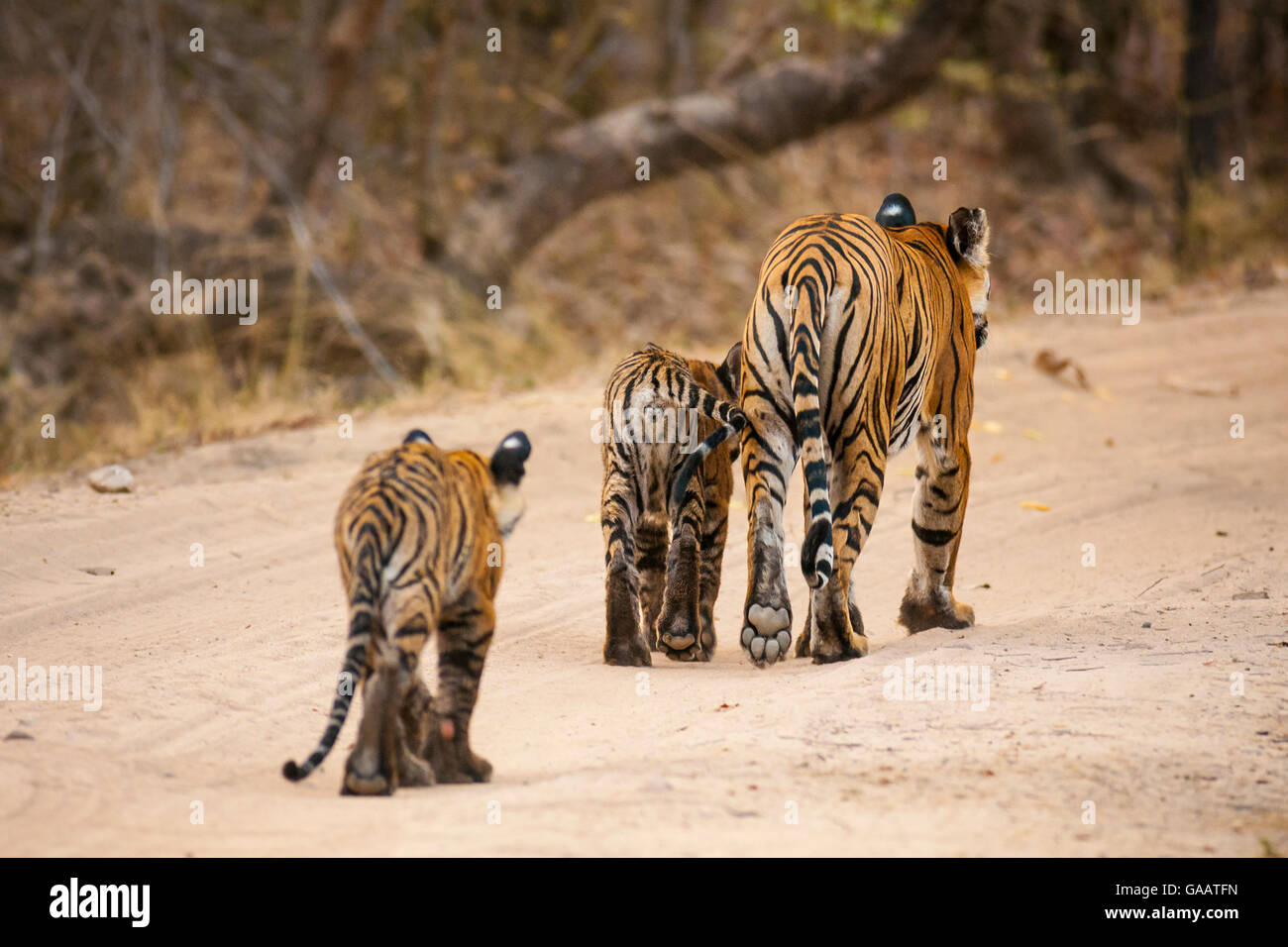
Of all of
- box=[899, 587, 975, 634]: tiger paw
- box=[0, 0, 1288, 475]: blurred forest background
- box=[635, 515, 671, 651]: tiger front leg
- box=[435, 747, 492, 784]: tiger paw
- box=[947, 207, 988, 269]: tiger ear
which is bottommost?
box=[435, 747, 492, 784]: tiger paw

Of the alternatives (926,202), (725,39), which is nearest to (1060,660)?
(926,202)

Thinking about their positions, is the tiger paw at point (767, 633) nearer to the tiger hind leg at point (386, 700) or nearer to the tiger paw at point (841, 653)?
the tiger paw at point (841, 653)

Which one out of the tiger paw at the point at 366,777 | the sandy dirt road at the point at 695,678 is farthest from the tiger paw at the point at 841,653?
the tiger paw at the point at 366,777

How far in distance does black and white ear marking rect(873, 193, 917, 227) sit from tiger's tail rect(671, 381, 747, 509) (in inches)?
63.9

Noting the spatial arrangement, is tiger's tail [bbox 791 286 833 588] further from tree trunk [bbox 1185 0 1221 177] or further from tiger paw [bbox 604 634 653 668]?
tree trunk [bbox 1185 0 1221 177]

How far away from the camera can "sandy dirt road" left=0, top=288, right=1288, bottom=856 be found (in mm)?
4223

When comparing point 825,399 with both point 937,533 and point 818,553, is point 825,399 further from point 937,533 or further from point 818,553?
point 937,533

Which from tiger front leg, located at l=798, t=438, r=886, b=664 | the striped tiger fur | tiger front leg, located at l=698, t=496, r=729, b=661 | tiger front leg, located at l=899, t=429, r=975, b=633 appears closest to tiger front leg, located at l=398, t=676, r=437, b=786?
the striped tiger fur

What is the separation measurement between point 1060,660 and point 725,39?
1591cm

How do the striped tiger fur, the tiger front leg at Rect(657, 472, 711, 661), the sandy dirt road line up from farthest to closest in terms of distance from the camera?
the tiger front leg at Rect(657, 472, 711, 661) < the striped tiger fur < the sandy dirt road

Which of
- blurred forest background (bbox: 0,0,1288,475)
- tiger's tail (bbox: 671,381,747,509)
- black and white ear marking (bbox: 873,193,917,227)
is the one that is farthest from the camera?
blurred forest background (bbox: 0,0,1288,475)

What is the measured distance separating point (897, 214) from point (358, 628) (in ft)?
14.1
